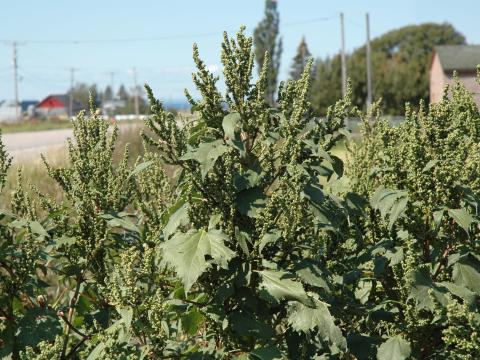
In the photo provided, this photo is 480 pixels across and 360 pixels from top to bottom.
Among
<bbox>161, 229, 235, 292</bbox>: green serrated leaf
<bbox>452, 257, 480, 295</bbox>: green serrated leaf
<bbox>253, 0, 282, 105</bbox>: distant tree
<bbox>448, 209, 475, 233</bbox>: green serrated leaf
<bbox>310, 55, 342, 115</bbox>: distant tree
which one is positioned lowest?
<bbox>452, 257, 480, 295</bbox>: green serrated leaf

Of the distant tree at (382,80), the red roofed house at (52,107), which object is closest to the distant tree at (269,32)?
the distant tree at (382,80)

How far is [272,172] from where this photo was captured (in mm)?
3049

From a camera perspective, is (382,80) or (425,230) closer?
(425,230)

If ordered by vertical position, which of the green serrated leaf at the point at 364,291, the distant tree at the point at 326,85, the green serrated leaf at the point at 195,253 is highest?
the distant tree at the point at 326,85

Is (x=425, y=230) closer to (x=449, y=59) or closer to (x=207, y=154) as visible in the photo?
(x=207, y=154)

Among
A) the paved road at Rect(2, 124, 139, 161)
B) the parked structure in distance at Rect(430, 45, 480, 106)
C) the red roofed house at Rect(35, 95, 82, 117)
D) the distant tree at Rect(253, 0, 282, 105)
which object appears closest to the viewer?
the paved road at Rect(2, 124, 139, 161)

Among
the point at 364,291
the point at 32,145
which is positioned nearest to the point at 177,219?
the point at 364,291

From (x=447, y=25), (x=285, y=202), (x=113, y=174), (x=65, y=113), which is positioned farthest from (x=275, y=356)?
(x=65, y=113)

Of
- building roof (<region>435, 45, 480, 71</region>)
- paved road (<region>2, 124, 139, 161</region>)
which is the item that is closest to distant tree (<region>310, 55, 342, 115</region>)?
building roof (<region>435, 45, 480, 71</region>)

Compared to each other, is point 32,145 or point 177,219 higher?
point 32,145

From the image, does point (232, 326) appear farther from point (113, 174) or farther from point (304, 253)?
point (113, 174)

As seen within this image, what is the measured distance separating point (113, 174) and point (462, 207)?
1.95m

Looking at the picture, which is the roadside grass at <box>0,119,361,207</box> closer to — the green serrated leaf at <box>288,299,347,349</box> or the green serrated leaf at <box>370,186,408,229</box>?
the green serrated leaf at <box>370,186,408,229</box>

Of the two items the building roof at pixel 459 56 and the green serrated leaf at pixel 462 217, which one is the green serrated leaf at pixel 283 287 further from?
the building roof at pixel 459 56
